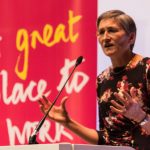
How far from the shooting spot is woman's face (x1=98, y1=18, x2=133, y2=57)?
1.55 m

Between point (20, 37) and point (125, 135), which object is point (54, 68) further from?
point (125, 135)

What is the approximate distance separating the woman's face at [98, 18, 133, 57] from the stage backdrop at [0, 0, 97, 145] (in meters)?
0.67

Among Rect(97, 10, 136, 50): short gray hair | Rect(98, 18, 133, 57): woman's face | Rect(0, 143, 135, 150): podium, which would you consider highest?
Rect(97, 10, 136, 50): short gray hair

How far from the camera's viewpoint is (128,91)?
1.49 m

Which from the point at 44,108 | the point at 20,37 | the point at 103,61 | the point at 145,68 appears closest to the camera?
the point at 44,108

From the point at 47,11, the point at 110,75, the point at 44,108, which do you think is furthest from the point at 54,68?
the point at 44,108

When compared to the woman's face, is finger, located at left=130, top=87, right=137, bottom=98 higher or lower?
lower

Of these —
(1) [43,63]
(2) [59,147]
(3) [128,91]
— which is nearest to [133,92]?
(3) [128,91]

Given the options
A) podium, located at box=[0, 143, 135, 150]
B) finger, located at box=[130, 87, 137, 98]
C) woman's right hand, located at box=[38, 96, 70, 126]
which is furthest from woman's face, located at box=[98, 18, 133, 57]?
podium, located at box=[0, 143, 135, 150]

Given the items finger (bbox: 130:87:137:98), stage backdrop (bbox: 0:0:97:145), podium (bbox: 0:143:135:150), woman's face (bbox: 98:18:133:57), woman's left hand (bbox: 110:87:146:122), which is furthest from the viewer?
stage backdrop (bbox: 0:0:97:145)

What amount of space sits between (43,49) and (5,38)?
21cm

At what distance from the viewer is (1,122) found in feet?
7.85

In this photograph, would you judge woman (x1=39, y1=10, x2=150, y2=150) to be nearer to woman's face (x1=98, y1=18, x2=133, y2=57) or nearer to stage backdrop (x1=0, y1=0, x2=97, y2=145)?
woman's face (x1=98, y1=18, x2=133, y2=57)

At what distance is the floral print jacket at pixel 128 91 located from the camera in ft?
4.75
